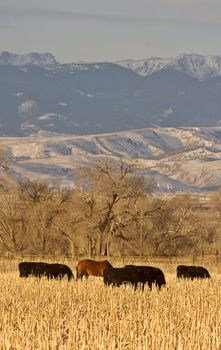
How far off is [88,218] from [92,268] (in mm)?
40112

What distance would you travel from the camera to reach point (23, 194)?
3570 inches

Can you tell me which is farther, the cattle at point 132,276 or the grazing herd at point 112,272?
the grazing herd at point 112,272

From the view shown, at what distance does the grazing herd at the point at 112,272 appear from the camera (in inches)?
1192

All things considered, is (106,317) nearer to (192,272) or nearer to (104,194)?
(192,272)

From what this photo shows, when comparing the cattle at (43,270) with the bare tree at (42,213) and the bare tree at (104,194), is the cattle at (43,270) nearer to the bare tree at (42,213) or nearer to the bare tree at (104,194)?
the bare tree at (104,194)

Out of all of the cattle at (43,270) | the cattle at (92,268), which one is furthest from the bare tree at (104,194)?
the cattle at (43,270)

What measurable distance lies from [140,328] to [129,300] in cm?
606

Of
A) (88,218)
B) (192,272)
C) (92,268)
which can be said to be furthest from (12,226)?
(192,272)

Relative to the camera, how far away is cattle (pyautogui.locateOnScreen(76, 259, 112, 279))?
3872 cm

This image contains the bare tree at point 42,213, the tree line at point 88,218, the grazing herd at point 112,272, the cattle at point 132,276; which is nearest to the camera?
the cattle at point 132,276

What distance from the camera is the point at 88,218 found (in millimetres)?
79188

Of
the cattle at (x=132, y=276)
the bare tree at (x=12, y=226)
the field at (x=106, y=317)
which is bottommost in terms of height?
the field at (x=106, y=317)

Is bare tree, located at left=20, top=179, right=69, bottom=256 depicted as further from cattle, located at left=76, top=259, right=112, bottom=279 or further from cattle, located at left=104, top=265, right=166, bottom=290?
cattle, located at left=104, top=265, right=166, bottom=290

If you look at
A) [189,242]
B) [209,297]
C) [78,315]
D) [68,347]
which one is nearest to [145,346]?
[68,347]
